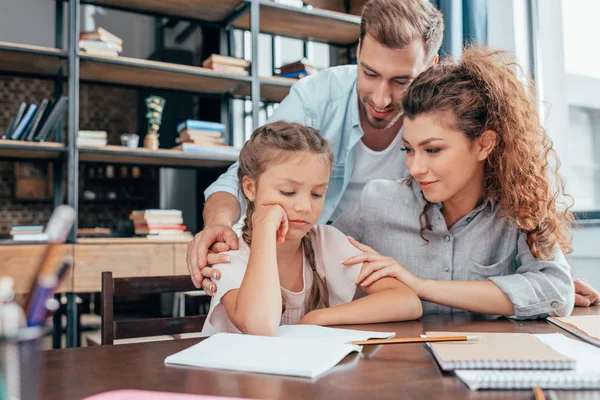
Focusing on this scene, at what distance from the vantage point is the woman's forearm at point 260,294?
98 cm

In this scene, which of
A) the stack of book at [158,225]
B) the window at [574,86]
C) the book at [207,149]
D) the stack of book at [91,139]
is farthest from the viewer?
the book at [207,149]

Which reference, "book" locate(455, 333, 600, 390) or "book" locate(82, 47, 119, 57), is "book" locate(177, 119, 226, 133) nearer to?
"book" locate(82, 47, 119, 57)

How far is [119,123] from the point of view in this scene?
26.8ft

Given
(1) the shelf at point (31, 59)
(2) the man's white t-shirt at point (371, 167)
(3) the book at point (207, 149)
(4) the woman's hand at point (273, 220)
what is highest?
(1) the shelf at point (31, 59)

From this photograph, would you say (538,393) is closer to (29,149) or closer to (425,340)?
(425,340)

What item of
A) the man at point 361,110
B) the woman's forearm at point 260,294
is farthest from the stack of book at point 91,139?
the woman's forearm at point 260,294

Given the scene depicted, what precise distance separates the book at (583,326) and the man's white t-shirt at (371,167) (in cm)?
84

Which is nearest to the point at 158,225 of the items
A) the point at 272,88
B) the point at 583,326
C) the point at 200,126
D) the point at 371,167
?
the point at 200,126

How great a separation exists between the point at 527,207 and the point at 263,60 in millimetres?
4037

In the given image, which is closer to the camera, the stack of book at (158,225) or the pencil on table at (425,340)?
the pencil on table at (425,340)

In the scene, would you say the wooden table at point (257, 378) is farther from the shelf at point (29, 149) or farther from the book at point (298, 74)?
the book at point (298, 74)

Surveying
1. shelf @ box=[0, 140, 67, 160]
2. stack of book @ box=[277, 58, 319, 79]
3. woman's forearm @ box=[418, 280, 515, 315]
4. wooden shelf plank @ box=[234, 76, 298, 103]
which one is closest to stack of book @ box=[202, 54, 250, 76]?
wooden shelf plank @ box=[234, 76, 298, 103]

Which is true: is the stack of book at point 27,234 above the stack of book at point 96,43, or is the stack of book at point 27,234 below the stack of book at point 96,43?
below

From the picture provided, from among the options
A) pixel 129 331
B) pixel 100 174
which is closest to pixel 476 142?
pixel 129 331
